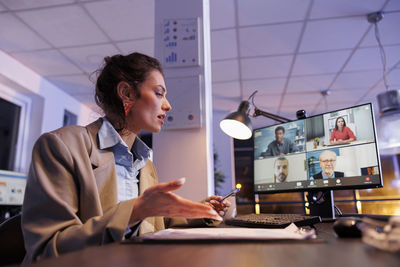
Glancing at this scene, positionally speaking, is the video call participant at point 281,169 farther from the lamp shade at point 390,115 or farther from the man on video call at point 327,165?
the lamp shade at point 390,115

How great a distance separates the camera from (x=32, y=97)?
13.3ft

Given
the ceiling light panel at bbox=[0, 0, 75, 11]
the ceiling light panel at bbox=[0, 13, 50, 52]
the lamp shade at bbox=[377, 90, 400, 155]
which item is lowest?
the lamp shade at bbox=[377, 90, 400, 155]

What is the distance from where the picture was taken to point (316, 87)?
4.49 metres

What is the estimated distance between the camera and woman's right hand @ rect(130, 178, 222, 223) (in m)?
0.62

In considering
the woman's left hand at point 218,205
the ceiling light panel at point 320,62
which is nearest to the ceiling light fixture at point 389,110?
the ceiling light panel at point 320,62

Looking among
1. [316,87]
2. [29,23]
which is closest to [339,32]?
[316,87]

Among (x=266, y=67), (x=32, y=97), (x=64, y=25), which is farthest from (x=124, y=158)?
(x=32, y=97)

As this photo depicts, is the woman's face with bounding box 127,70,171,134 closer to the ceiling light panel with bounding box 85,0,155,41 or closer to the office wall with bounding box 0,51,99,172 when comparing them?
the ceiling light panel with bounding box 85,0,155,41

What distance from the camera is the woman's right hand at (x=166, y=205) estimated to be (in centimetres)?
62

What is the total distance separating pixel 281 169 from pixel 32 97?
378cm

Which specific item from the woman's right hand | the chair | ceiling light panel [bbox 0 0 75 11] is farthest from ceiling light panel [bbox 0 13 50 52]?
the woman's right hand

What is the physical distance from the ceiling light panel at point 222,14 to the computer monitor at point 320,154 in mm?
1564

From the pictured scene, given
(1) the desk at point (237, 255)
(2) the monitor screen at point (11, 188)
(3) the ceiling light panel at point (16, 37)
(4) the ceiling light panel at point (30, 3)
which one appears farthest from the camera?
(2) the monitor screen at point (11, 188)

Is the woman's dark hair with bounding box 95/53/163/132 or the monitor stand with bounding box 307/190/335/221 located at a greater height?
the woman's dark hair with bounding box 95/53/163/132
